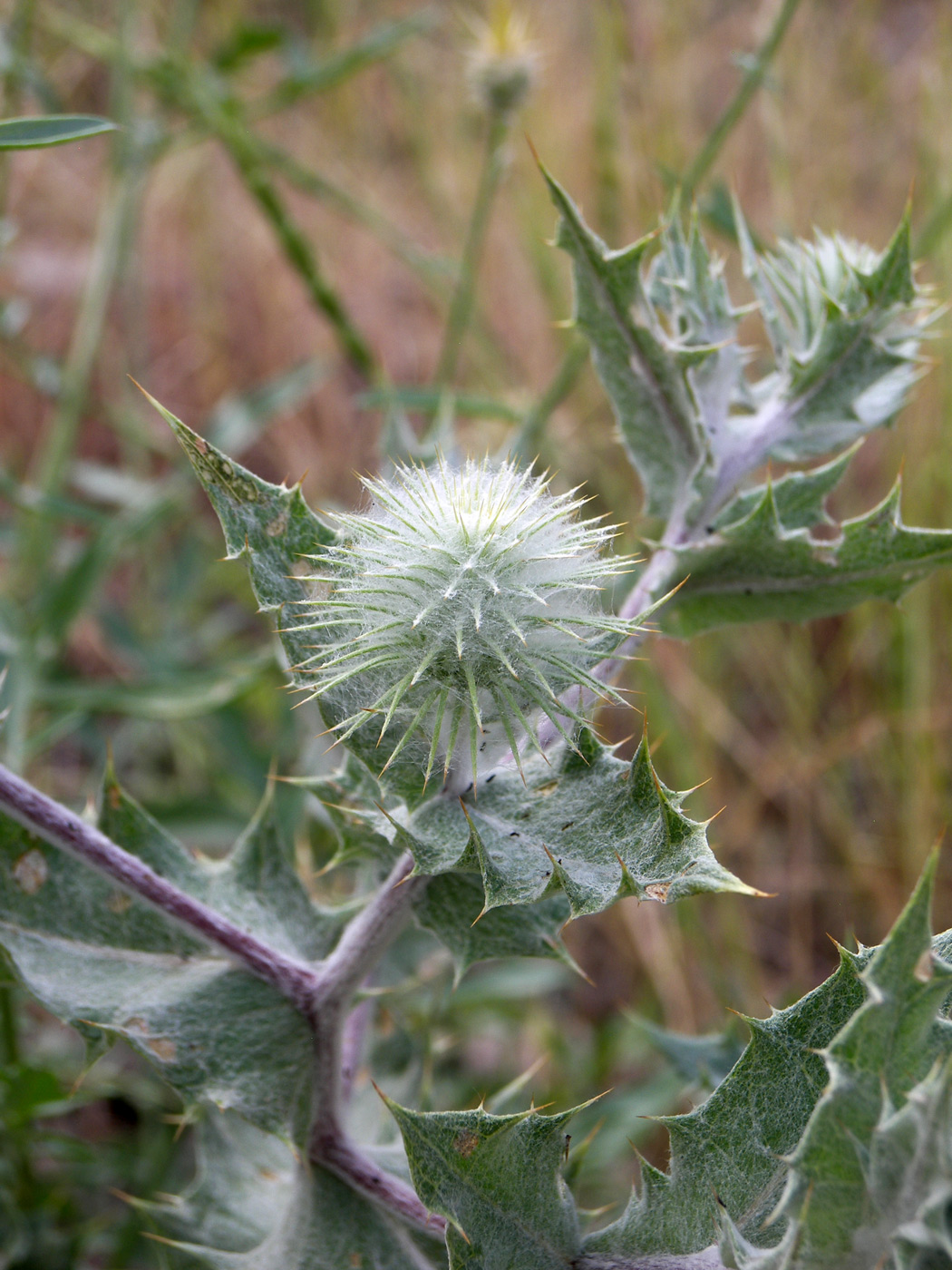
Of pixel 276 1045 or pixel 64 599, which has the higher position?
pixel 64 599

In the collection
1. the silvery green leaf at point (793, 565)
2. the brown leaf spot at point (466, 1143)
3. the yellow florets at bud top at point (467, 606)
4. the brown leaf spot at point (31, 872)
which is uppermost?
the silvery green leaf at point (793, 565)

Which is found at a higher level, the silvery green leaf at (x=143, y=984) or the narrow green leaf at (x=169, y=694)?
the narrow green leaf at (x=169, y=694)

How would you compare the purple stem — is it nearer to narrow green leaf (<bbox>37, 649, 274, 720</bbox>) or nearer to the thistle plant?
the thistle plant

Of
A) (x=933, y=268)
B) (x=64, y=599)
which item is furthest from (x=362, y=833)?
(x=933, y=268)

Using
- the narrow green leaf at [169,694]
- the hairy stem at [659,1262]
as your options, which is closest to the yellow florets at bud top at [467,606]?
the hairy stem at [659,1262]

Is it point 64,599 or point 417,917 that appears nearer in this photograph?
point 417,917

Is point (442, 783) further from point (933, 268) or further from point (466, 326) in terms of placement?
point (933, 268)

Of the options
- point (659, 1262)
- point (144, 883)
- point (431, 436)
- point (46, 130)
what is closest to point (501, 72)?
point (431, 436)

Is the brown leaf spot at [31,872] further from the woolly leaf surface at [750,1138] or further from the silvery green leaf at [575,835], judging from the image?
the woolly leaf surface at [750,1138]
